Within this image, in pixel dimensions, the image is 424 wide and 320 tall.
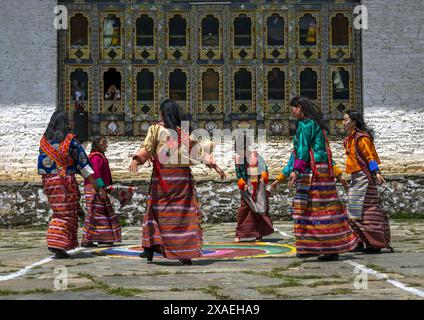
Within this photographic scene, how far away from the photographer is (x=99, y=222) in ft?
33.9

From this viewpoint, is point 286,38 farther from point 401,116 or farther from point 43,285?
point 43,285

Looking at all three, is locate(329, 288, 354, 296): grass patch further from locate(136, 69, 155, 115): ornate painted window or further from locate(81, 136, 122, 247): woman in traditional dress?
locate(136, 69, 155, 115): ornate painted window

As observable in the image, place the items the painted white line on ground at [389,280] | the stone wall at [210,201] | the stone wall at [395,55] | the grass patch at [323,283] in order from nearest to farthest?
the painted white line on ground at [389,280] → the grass patch at [323,283] → the stone wall at [210,201] → the stone wall at [395,55]

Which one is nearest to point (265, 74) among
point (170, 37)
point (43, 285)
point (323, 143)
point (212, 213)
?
point (170, 37)

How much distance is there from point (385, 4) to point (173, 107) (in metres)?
9.82

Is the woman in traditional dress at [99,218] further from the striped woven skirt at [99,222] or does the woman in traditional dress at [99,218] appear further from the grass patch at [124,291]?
the grass patch at [124,291]

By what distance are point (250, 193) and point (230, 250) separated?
1.84 metres

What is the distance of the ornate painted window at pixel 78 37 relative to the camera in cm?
1669

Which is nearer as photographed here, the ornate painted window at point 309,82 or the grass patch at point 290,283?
the grass patch at point 290,283

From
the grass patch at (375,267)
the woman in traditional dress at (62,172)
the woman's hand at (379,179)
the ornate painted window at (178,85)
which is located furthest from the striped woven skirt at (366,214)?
the ornate painted window at (178,85)

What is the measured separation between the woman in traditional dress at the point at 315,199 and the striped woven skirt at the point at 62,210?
7.93 ft

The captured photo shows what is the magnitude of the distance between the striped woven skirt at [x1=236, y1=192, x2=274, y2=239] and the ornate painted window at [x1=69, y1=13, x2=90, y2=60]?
7.12 m

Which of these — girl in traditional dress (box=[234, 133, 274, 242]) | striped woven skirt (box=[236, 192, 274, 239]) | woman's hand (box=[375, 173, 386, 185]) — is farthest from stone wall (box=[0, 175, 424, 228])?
woman's hand (box=[375, 173, 386, 185])

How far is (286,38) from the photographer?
55.4 ft
